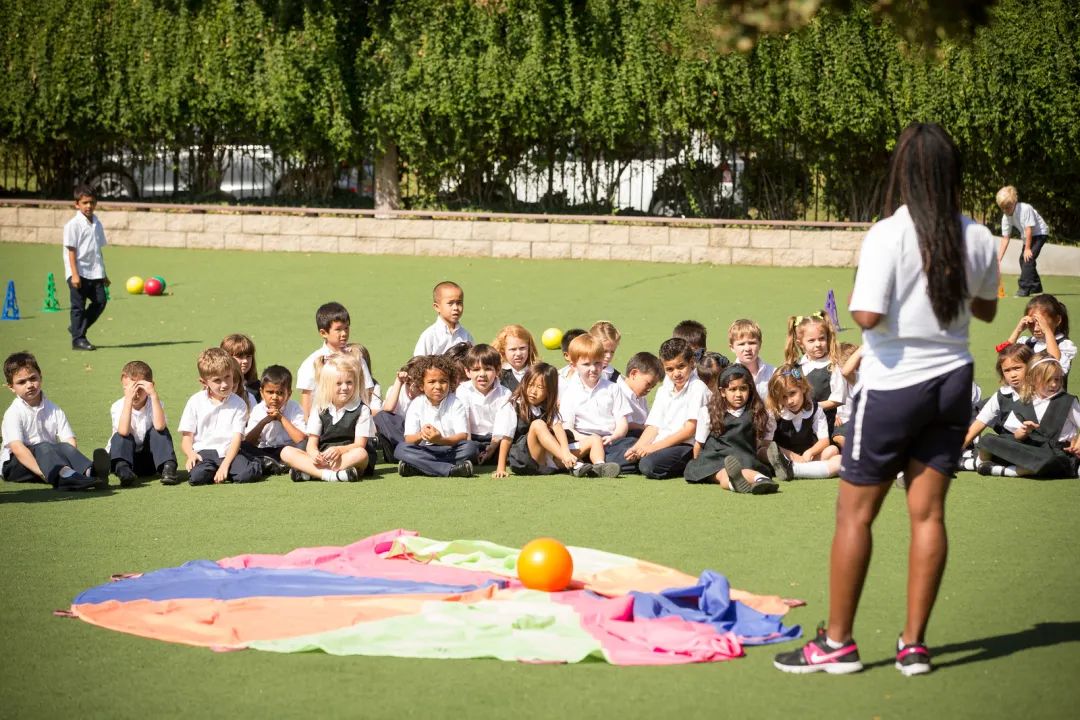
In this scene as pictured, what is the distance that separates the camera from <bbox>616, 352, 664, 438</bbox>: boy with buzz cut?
412 inches

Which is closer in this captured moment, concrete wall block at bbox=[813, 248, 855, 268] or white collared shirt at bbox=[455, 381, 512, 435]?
white collared shirt at bbox=[455, 381, 512, 435]

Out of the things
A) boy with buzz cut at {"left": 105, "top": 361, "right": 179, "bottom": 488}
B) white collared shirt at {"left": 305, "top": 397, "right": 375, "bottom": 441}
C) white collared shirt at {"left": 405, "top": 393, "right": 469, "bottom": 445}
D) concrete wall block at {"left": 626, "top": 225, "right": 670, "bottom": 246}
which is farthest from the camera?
concrete wall block at {"left": 626, "top": 225, "right": 670, "bottom": 246}

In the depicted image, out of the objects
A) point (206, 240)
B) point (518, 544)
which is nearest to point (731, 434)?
point (518, 544)

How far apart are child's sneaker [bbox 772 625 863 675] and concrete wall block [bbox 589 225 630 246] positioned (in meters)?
19.7

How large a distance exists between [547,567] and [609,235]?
61.7 ft

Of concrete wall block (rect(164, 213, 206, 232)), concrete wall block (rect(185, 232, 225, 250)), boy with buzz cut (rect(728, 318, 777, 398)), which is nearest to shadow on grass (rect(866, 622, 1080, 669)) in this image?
boy with buzz cut (rect(728, 318, 777, 398))

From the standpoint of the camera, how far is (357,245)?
26234 mm

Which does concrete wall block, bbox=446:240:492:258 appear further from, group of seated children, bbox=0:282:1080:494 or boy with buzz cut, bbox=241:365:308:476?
boy with buzz cut, bbox=241:365:308:476

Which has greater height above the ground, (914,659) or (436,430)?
(436,430)

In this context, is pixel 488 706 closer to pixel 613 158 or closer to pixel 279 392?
pixel 279 392

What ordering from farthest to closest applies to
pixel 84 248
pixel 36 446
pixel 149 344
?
pixel 149 344 → pixel 84 248 → pixel 36 446

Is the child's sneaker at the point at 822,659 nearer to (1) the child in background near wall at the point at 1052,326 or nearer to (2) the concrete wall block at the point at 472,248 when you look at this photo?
(1) the child in background near wall at the point at 1052,326

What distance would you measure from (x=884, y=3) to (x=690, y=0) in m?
21.3

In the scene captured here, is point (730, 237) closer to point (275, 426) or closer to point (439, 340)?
point (439, 340)
